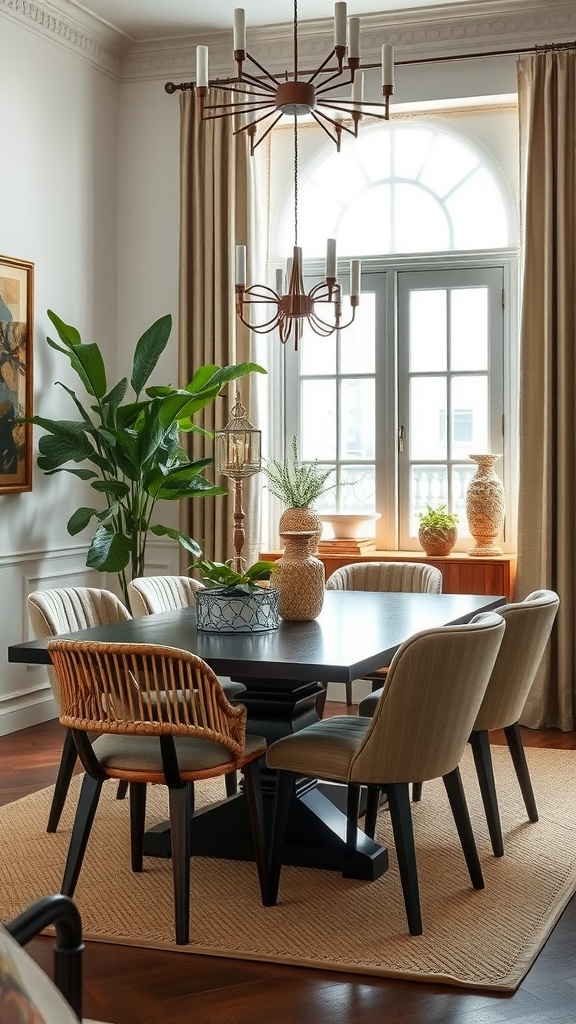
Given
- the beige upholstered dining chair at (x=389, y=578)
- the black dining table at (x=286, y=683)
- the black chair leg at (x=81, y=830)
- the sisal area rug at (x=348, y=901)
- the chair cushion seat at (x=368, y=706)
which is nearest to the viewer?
the sisal area rug at (x=348, y=901)

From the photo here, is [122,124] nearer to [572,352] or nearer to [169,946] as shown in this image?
[572,352]

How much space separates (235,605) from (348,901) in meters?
0.97

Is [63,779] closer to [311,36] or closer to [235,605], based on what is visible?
[235,605]

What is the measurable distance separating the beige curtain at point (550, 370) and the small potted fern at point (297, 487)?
3.60 ft

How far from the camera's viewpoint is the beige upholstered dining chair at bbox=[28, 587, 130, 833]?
386 centimetres

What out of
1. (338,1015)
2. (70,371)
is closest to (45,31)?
(70,371)

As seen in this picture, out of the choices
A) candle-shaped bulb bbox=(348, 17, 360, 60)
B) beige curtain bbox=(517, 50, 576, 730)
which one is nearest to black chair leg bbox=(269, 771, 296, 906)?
candle-shaped bulb bbox=(348, 17, 360, 60)

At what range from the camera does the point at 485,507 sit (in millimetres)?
6004

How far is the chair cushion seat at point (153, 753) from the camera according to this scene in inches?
122

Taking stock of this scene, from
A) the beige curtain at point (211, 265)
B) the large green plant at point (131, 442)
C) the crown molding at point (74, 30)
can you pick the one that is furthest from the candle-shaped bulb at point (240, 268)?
the crown molding at point (74, 30)

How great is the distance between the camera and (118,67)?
6.67 m

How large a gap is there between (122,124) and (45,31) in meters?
0.90

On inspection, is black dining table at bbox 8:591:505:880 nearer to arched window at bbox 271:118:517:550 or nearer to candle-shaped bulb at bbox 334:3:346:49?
candle-shaped bulb at bbox 334:3:346:49

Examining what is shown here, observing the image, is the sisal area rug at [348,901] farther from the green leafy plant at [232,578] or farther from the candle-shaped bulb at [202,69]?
the candle-shaped bulb at [202,69]
